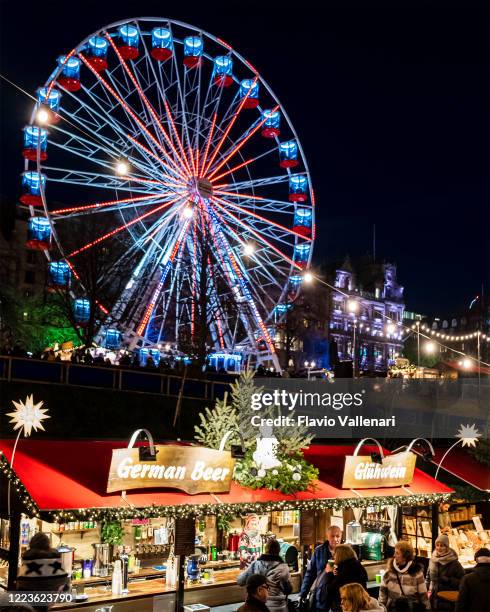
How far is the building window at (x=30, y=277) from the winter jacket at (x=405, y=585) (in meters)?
55.5

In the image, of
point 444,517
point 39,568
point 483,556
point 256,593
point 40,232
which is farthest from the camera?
point 40,232

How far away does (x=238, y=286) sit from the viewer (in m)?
31.1

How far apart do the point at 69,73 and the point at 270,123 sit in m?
9.72

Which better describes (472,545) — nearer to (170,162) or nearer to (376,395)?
(376,395)

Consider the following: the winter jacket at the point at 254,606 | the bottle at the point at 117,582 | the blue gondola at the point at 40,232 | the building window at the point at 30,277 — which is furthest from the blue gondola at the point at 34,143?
the building window at the point at 30,277

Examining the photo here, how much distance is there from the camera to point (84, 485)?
1045cm

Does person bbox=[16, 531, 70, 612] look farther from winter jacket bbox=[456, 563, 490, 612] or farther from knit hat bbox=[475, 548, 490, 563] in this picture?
knit hat bbox=[475, 548, 490, 563]

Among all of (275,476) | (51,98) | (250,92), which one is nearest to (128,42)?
(51,98)

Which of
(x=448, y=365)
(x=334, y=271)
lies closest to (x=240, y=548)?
(x=448, y=365)

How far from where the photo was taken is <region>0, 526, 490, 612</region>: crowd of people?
8.24m

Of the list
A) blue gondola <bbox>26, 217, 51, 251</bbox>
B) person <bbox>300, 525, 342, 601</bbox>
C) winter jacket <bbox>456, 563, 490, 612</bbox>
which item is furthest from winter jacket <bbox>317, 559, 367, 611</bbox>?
blue gondola <bbox>26, 217, 51, 251</bbox>

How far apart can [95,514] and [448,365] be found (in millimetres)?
32949

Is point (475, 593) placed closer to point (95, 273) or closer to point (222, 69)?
point (222, 69)

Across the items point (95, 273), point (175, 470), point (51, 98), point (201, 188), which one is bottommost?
point (175, 470)
